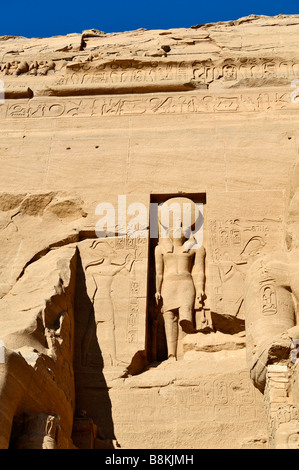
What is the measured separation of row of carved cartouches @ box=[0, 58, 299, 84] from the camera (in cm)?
1046

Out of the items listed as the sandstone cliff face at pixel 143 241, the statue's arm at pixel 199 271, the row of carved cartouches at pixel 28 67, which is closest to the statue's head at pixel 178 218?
the sandstone cliff face at pixel 143 241

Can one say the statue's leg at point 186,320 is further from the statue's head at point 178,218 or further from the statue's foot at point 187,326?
the statue's head at point 178,218

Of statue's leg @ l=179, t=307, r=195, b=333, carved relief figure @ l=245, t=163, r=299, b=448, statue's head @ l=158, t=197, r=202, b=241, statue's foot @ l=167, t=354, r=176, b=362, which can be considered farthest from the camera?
statue's head @ l=158, t=197, r=202, b=241

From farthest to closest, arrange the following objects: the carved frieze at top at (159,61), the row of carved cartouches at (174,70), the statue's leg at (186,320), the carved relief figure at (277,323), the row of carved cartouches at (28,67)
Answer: the row of carved cartouches at (28,67) < the row of carved cartouches at (174,70) < the carved frieze at top at (159,61) < the statue's leg at (186,320) < the carved relief figure at (277,323)

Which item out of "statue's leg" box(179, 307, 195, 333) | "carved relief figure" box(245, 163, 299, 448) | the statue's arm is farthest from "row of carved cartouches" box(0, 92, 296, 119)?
"statue's leg" box(179, 307, 195, 333)

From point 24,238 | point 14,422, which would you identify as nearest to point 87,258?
point 24,238

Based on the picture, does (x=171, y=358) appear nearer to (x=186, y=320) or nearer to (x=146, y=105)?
(x=186, y=320)

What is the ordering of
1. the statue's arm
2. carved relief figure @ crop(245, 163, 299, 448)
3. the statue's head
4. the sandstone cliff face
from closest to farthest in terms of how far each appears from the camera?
carved relief figure @ crop(245, 163, 299, 448) → the sandstone cliff face → the statue's arm → the statue's head

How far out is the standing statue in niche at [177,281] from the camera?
7758 mm

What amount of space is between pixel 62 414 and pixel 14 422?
776mm

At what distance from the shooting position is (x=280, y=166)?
884cm

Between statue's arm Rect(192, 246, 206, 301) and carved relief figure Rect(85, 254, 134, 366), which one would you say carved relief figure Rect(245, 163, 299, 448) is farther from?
carved relief figure Rect(85, 254, 134, 366)

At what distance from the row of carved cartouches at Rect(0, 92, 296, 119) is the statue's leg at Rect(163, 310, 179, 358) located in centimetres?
300

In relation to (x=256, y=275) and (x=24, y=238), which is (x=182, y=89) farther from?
(x=256, y=275)
